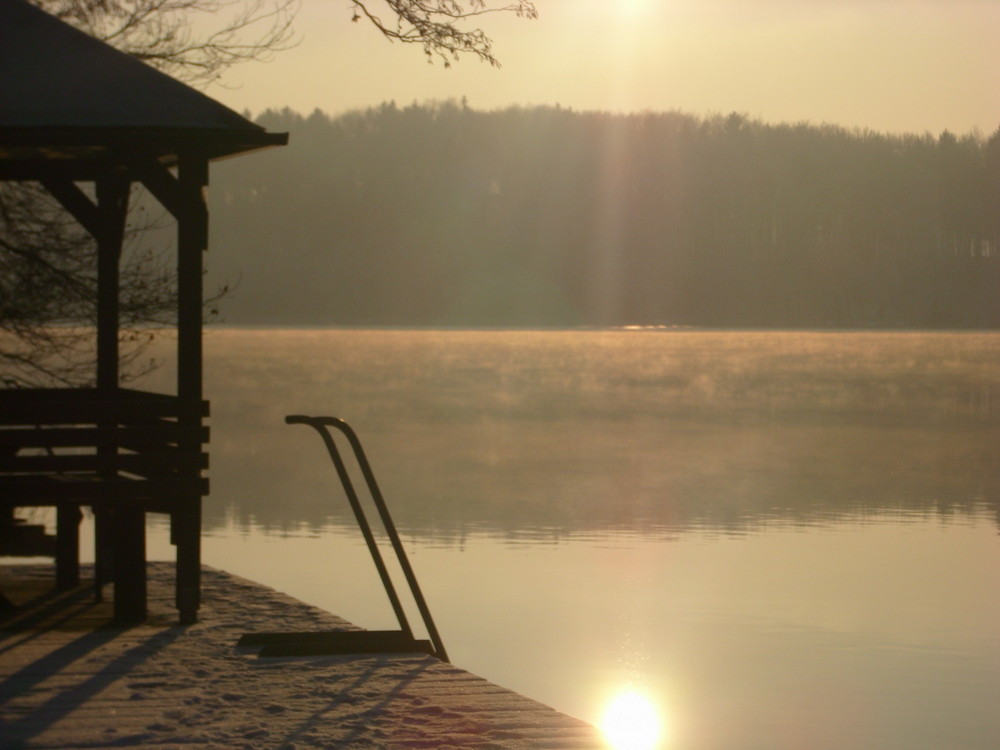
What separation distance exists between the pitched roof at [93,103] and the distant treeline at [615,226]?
13244 cm

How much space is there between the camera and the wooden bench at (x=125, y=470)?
747 cm

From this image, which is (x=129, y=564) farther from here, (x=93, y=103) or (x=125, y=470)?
(x=93, y=103)

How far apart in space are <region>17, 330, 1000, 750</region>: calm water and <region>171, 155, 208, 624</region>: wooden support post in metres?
2.44

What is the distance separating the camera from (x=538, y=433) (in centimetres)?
Answer: 3306

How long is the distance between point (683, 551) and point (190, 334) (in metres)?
8.21

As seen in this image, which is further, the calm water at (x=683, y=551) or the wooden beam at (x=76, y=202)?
the calm water at (x=683, y=551)

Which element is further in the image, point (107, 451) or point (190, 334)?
point (107, 451)

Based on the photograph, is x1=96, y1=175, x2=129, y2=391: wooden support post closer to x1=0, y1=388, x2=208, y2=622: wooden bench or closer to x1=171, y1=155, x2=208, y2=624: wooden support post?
x1=0, y1=388, x2=208, y2=622: wooden bench

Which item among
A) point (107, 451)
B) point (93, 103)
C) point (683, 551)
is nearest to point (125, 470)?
point (107, 451)

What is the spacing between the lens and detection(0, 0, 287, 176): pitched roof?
24.1 ft

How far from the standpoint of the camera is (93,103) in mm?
7488

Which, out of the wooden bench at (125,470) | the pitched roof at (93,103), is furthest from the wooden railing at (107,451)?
the pitched roof at (93,103)

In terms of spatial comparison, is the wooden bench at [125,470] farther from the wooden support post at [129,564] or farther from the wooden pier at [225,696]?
the wooden pier at [225,696]

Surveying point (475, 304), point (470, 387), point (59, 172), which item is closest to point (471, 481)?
point (59, 172)
